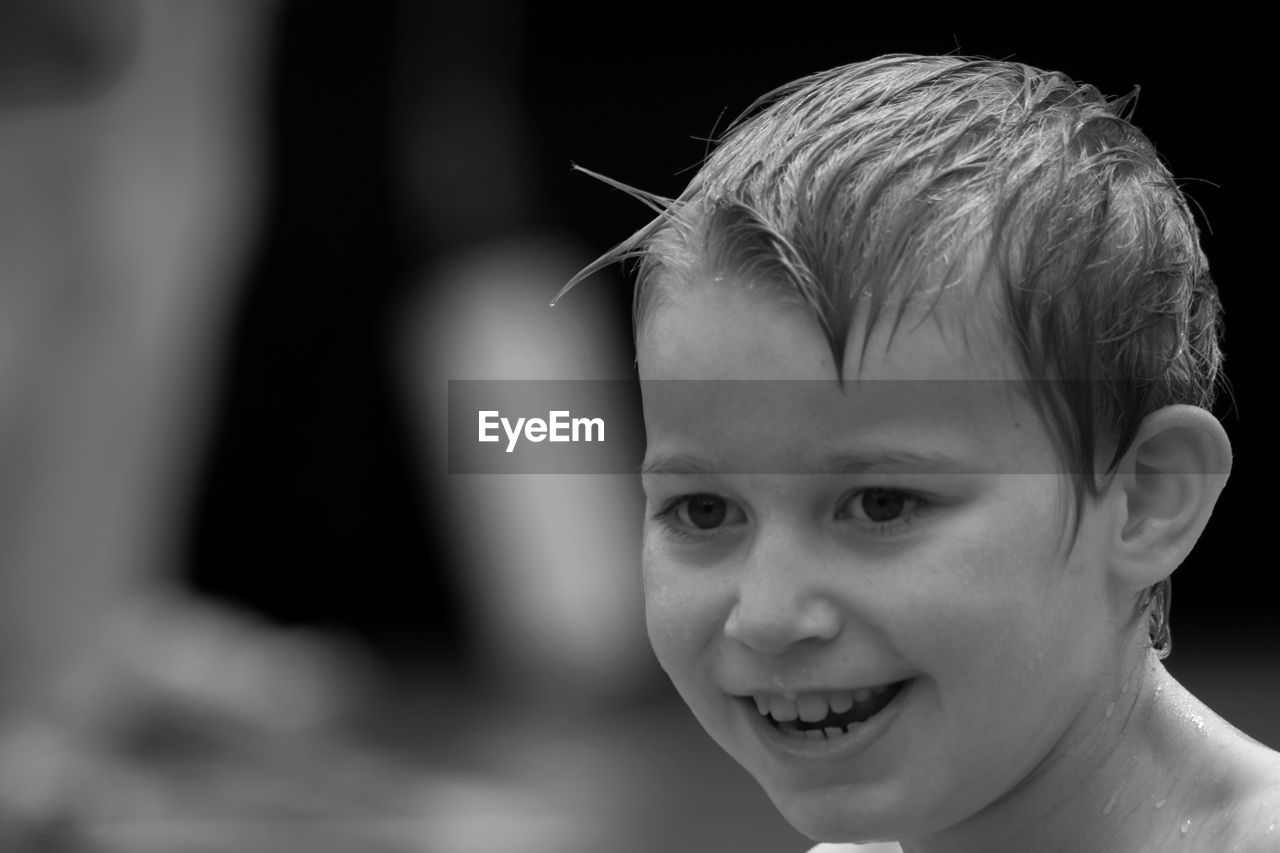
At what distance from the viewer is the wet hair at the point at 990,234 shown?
981 millimetres

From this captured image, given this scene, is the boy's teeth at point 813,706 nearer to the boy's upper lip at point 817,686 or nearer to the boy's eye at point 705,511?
the boy's upper lip at point 817,686

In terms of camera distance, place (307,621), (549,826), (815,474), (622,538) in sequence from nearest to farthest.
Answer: (815,474) → (549,826) → (622,538) → (307,621)

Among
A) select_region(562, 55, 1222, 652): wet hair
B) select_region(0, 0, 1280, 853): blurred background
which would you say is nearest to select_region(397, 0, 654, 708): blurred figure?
select_region(0, 0, 1280, 853): blurred background

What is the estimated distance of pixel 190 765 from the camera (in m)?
3.85

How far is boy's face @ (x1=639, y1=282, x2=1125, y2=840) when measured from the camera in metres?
0.97

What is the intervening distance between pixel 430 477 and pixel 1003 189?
4041mm

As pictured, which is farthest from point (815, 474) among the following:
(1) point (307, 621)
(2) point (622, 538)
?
(1) point (307, 621)

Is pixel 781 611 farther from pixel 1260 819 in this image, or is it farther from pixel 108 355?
pixel 108 355

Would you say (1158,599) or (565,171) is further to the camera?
(565,171)

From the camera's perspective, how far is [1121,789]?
3.53 feet

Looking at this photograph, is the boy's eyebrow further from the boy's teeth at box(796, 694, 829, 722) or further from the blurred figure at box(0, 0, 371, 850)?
the blurred figure at box(0, 0, 371, 850)

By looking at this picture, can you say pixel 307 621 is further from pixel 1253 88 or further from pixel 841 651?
pixel 841 651

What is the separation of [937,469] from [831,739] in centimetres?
17

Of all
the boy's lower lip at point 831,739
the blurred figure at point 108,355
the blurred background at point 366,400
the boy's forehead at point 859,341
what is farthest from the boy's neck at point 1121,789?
the blurred figure at point 108,355
